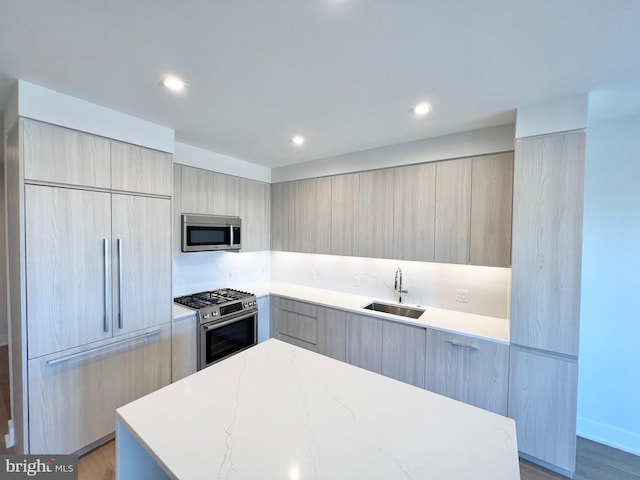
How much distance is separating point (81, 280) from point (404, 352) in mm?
2611

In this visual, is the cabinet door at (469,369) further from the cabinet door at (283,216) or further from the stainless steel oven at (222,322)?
the cabinet door at (283,216)

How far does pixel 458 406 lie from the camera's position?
4.01ft

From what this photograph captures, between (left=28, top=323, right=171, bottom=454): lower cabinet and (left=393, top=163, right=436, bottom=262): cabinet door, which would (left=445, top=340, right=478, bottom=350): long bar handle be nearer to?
(left=393, top=163, right=436, bottom=262): cabinet door

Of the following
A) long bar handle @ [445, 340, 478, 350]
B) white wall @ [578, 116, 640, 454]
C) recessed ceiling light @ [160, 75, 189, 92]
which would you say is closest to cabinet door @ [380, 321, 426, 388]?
long bar handle @ [445, 340, 478, 350]

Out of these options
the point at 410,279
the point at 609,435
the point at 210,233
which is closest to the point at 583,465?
the point at 609,435

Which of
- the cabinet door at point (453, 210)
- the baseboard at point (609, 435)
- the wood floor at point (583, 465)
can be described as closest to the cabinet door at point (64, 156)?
the wood floor at point (583, 465)

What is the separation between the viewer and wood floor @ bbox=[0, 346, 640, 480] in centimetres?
191

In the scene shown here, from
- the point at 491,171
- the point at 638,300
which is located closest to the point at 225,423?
the point at 491,171

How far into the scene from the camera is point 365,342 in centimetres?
274

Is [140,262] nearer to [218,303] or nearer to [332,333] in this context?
[218,303]

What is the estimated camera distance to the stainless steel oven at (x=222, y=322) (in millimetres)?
2652

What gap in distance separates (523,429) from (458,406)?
1.31 meters

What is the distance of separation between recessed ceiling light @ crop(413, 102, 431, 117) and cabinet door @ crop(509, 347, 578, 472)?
1.87m

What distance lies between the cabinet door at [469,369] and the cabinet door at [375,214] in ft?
3.24
